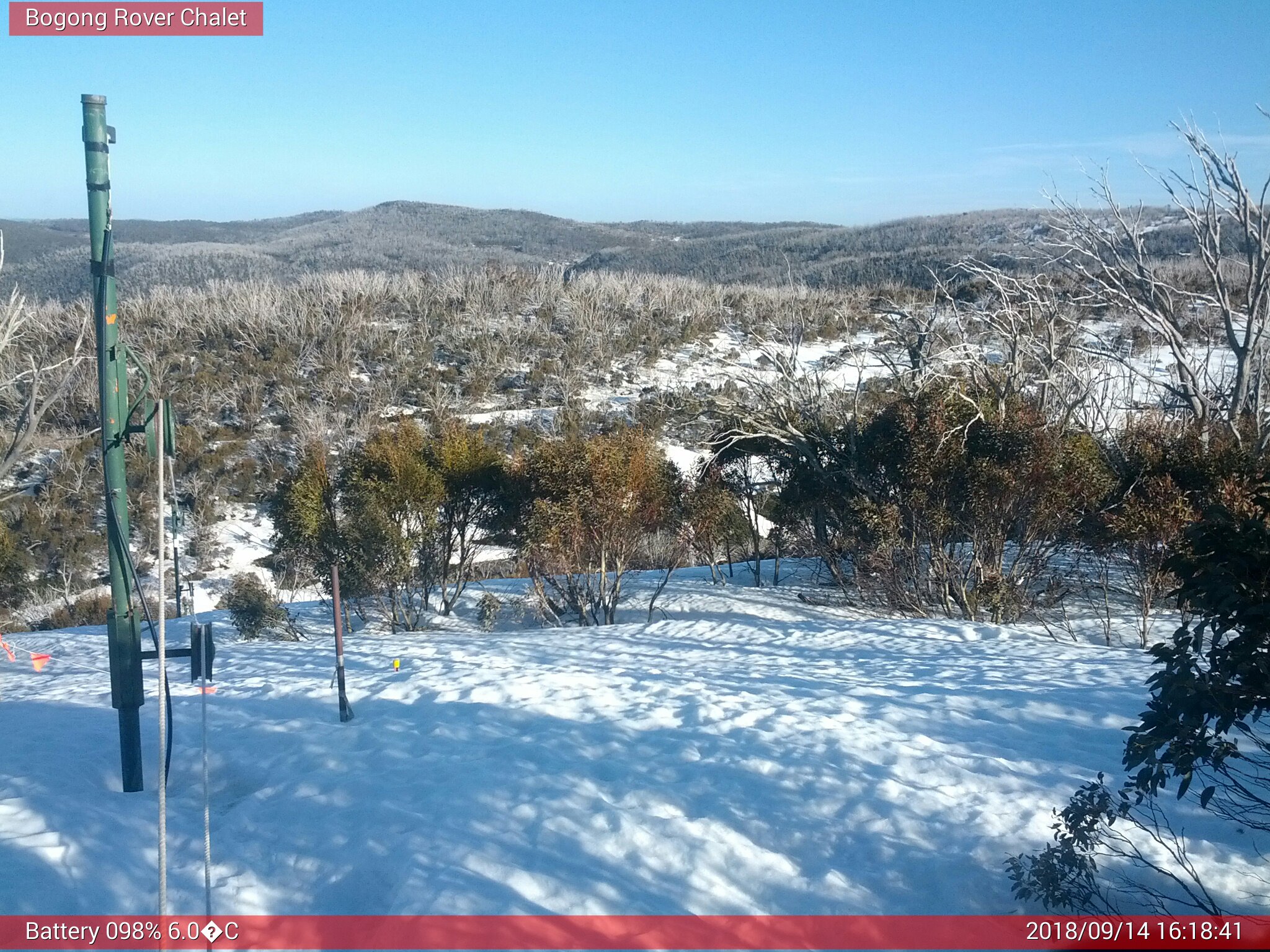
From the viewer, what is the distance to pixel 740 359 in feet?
109

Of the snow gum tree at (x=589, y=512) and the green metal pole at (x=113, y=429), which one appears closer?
the green metal pole at (x=113, y=429)

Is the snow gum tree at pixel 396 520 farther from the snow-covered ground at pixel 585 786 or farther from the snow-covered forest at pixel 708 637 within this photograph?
the snow-covered ground at pixel 585 786

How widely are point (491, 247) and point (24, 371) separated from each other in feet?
246

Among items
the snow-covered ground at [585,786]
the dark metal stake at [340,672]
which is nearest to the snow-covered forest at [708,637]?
the snow-covered ground at [585,786]

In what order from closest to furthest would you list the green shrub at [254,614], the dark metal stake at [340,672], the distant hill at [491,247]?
the dark metal stake at [340,672] < the green shrub at [254,614] < the distant hill at [491,247]

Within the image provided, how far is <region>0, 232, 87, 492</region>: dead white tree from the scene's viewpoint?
9.50 metres

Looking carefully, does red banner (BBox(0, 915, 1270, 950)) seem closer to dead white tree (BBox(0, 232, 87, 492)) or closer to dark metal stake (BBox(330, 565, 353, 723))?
dark metal stake (BBox(330, 565, 353, 723))

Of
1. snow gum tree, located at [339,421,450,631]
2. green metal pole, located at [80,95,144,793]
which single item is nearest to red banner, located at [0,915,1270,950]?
green metal pole, located at [80,95,144,793]

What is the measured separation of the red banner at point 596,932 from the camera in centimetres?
402

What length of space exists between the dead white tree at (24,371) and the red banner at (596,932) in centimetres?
643

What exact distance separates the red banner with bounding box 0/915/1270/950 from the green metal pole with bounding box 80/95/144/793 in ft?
4.75

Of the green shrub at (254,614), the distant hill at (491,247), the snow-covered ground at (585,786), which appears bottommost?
the green shrub at (254,614)

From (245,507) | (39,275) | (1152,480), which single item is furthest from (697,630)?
(39,275)

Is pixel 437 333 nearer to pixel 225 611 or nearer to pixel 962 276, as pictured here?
pixel 225 611
